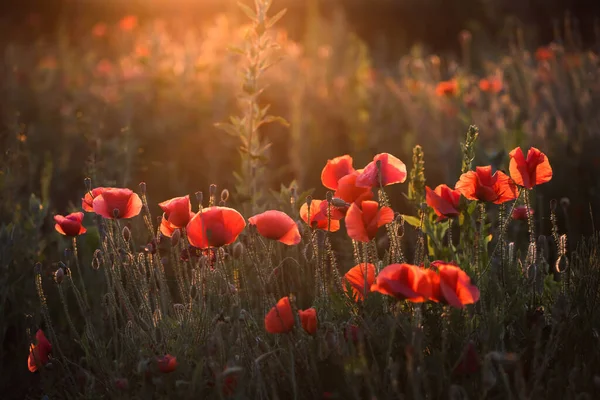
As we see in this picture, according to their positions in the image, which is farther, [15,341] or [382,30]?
[382,30]

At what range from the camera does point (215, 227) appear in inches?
80.9

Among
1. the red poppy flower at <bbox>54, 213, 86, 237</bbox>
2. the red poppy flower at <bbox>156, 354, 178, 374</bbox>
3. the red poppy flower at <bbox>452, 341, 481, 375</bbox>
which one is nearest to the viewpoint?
the red poppy flower at <bbox>452, 341, 481, 375</bbox>

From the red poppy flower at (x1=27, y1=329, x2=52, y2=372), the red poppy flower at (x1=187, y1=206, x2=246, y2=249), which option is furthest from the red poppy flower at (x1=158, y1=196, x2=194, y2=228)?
the red poppy flower at (x1=27, y1=329, x2=52, y2=372)

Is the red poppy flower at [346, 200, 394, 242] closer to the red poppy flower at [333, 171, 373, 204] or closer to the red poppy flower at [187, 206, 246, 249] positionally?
the red poppy flower at [333, 171, 373, 204]

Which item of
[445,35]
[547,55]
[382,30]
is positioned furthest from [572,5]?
[547,55]

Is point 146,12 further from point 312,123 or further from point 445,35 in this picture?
point 312,123

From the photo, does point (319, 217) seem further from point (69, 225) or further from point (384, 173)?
point (69, 225)

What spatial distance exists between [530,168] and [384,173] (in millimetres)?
432

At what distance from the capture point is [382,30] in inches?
593

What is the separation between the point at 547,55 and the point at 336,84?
1842mm

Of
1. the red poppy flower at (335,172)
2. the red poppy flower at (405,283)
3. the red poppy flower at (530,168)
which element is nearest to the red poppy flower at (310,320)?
the red poppy flower at (405,283)

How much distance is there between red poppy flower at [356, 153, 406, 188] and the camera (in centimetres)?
213

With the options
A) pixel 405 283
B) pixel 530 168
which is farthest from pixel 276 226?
pixel 530 168

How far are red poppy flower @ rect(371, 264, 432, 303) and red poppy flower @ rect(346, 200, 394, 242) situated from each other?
0.23m
